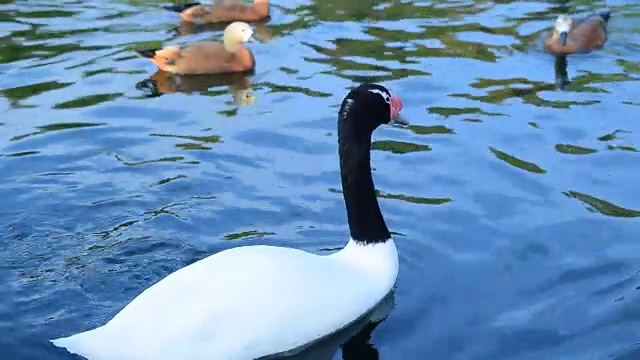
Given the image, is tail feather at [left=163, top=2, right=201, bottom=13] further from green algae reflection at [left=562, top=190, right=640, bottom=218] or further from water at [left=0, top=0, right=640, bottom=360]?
green algae reflection at [left=562, top=190, right=640, bottom=218]

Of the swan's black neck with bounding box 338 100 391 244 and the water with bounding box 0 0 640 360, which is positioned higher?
the swan's black neck with bounding box 338 100 391 244

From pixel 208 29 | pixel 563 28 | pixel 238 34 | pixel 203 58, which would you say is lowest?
pixel 208 29

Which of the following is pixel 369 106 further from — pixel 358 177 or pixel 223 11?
pixel 223 11

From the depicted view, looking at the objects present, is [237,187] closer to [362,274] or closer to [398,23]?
[362,274]

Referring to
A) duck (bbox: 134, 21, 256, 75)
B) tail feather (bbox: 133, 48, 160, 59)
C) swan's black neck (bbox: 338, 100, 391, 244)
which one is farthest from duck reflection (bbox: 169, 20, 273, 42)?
swan's black neck (bbox: 338, 100, 391, 244)

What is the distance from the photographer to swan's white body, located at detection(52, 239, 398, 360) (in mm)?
Answer: 5582

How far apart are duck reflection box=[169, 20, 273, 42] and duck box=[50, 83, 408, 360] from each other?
307 inches

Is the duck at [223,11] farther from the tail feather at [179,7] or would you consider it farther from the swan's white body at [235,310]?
the swan's white body at [235,310]

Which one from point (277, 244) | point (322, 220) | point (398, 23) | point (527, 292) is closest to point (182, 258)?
point (277, 244)

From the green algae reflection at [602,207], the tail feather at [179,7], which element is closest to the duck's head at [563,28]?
the green algae reflection at [602,207]

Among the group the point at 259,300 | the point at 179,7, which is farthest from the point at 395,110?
the point at 179,7

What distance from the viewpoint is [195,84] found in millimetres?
12273

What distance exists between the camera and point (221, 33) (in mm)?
15117

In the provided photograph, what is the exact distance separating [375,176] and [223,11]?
24.4ft
